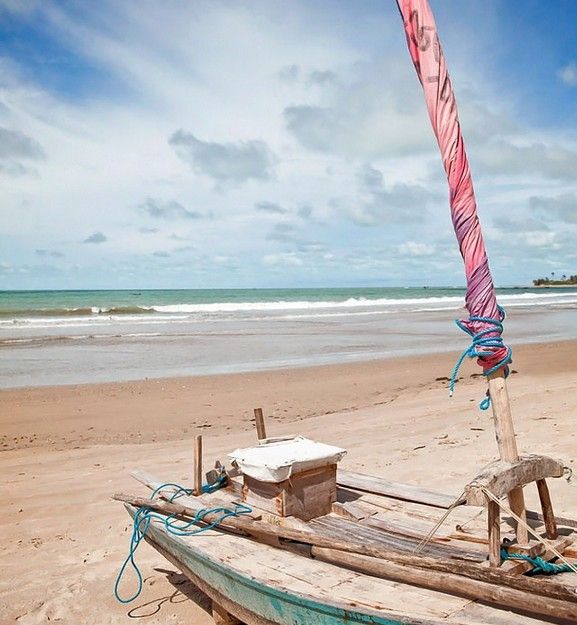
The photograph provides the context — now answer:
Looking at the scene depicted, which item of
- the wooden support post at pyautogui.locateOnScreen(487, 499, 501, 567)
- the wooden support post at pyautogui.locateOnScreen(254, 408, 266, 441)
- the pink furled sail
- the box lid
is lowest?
the wooden support post at pyautogui.locateOnScreen(487, 499, 501, 567)

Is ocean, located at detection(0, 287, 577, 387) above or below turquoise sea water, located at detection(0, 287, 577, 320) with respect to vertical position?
below

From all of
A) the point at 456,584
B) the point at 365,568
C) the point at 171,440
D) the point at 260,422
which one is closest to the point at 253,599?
the point at 365,568

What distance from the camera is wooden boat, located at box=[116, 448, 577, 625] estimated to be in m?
2.93

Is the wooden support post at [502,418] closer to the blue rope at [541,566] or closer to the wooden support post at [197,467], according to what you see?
the blue rope at [541,566]

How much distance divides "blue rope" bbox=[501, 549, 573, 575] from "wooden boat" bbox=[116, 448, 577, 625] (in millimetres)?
37

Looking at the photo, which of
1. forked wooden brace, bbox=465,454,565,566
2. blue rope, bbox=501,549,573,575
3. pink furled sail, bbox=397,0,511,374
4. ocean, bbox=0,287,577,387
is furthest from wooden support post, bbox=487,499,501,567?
ocean, bbox=0,287,577,387

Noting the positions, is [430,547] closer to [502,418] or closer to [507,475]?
[507,475]

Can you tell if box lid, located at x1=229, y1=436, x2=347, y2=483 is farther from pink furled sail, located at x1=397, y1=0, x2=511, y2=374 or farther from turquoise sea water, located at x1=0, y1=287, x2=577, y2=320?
turquoise sea water, located at x1=0, y1=287, x2=577, y2=320

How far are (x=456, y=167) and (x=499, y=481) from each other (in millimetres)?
1661

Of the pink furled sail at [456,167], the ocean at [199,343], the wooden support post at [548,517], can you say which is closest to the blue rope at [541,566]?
the wooden support post at [548,517]

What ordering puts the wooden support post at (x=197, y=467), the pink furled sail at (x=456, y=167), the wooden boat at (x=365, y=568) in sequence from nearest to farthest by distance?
the wooden boat at (x=365, y=568) < the pink furled sail at (x=456, y=167) < the wooden support post at (x=197, y=467)

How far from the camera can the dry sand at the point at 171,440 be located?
5230mm

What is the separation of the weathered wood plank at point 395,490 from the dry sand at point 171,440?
1.51m

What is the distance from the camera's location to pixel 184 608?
4855mm
